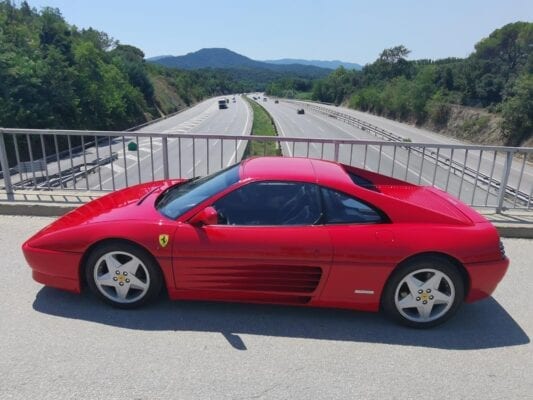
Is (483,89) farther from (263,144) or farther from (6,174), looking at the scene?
(6,174)

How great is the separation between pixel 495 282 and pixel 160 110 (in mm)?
73858

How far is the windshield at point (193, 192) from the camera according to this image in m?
3.48

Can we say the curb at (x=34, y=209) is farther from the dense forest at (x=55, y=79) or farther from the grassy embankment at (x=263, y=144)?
the dense forest at (x=55, y=79)

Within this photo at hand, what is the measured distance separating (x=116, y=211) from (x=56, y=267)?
0.69 m

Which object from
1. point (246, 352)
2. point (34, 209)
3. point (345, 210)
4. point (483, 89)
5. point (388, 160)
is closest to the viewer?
point (246, 352)

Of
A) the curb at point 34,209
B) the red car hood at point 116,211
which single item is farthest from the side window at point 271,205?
the curb at point 34,209

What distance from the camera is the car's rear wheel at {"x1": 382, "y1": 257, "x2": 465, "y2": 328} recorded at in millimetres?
3264

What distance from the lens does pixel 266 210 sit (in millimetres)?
3428

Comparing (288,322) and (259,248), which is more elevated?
(259,248)

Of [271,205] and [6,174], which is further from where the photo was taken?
[6,174]

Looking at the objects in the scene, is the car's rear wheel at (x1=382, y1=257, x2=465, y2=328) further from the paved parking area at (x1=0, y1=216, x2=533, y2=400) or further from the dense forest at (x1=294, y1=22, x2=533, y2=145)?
the dense forest at (x1=294, y1=22, x2=533, y2=145)

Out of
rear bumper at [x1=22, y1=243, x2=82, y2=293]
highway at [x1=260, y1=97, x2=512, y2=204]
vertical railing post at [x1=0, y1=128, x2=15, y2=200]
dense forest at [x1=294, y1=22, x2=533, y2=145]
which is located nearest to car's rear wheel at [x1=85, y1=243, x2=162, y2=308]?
rear bumper at [x1=22, y1=243, x2=82, y2=293]

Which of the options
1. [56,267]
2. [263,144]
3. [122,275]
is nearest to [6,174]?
[56,267]

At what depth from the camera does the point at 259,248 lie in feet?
10.7
